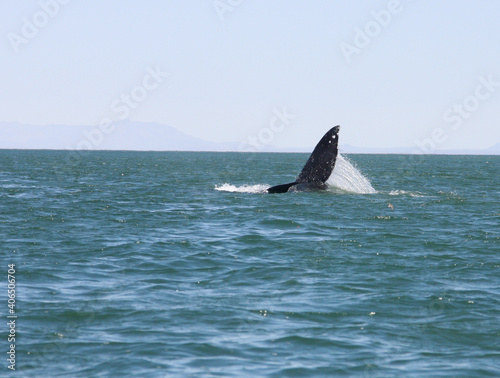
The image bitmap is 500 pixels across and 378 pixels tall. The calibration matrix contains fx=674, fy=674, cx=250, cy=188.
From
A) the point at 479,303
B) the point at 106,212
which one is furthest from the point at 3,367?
the point at 106,212

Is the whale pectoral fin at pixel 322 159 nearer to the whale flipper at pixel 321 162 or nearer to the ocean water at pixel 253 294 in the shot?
the whale flipper at pixel 321 162

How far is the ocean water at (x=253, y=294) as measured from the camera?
8.30 metres

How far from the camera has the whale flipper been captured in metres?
22.3

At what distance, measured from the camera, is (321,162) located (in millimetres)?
23609

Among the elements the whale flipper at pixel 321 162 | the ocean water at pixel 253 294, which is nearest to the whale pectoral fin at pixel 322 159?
the whale flipper at pixel 321 162

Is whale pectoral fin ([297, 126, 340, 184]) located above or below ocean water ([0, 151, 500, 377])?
above

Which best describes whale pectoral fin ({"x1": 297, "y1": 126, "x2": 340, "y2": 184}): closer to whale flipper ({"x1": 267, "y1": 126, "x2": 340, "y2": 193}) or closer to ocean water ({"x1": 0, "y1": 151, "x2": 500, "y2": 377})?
whale flipper ({"x1": 267, "y1": 126, "x2": 340, "y2": 193})

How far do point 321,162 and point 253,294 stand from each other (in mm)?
12811

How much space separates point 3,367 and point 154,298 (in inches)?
130

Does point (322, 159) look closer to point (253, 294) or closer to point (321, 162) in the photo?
point (321, 162)

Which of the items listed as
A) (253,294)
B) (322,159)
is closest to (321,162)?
(322,159)

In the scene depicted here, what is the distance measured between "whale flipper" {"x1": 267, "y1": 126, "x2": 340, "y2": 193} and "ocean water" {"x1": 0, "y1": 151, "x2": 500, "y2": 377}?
2.09 meters

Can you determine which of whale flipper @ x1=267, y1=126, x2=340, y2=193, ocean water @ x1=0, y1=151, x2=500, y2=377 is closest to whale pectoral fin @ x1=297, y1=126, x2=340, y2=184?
whale flipper @ x1=267, y1=126, x2=340, y2=193

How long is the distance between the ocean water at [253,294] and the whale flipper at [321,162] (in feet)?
6.84
